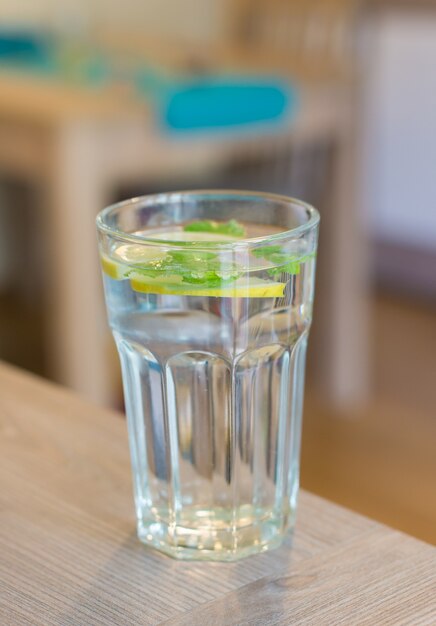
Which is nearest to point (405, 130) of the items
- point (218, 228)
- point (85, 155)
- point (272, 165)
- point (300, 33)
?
point (300, 33)

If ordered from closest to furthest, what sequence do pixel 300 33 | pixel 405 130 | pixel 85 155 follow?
pixel 85 155 → pixel 300 33 → pixel 405 130

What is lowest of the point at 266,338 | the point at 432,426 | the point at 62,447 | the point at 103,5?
the point at 432,426

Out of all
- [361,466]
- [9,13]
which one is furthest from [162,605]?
[9,13]

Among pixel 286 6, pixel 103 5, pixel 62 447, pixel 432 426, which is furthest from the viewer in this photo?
pixel 103 5

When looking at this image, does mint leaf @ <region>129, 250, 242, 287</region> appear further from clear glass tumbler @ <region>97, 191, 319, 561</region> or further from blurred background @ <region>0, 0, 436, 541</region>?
blurred background @ <region>0, 0, 436, 541</region>

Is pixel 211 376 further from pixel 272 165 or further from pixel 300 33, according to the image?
pixel 300 33

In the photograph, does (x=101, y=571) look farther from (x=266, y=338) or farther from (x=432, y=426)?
(x=432, y=426)
